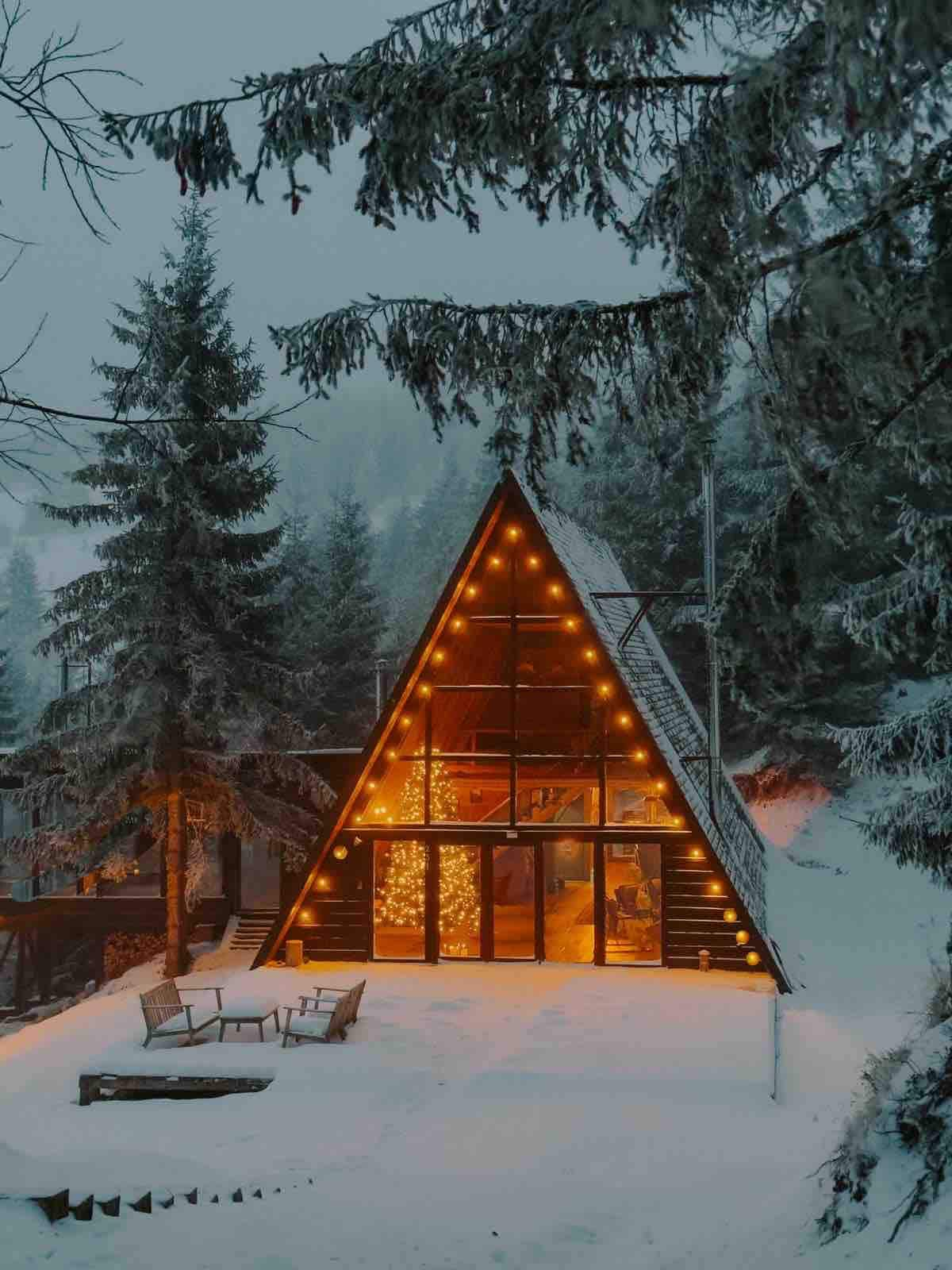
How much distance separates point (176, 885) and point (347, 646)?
1421 cm

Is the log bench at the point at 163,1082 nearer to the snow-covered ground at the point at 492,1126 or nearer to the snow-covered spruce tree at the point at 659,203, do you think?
the snow-covered ground at the point at 492,1126

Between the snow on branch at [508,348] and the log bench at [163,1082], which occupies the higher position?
the snow on branch at [508,348]

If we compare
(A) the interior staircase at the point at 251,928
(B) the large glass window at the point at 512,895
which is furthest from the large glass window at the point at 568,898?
(A) the interior staircase at the point at 251,928

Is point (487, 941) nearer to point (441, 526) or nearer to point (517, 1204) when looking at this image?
point (517, 1204)

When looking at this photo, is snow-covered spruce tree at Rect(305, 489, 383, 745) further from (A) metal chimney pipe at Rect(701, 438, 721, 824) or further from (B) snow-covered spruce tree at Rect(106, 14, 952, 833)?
(B) snow-covered spruce tree at Rect(106, 14, 952, 833)

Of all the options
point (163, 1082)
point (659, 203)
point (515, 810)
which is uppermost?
point (659, 203)

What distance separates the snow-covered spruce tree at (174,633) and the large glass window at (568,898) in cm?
465

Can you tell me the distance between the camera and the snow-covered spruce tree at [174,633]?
1570cm

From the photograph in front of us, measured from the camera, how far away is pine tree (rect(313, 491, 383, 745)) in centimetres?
2997

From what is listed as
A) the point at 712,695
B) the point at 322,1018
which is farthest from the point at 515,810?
the point at 322,1018

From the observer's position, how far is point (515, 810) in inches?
545

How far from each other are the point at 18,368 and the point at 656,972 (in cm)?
1095

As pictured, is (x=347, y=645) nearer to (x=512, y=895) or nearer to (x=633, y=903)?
(x=512, y=895)

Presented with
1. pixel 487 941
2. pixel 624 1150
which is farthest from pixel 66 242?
pixel 487 941
